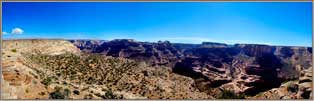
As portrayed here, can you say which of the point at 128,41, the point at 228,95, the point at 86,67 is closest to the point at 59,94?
the point at 86,67

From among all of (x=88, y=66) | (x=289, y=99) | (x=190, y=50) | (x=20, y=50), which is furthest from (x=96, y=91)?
(x=289, y=99)

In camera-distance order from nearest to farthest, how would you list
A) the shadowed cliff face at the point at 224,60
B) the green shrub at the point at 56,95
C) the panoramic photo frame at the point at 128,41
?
the green shrub at the point at 56,95, the panoramic photo frame at the point at 128,41, the shadowed cliff face at the point at 224,60

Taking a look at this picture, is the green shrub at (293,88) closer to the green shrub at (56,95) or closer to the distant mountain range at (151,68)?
the distant mountain range at (151,68)

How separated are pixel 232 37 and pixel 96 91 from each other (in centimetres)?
355

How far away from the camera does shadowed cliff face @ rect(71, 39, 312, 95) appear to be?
14.0 metres

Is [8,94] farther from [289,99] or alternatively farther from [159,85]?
[289,99]

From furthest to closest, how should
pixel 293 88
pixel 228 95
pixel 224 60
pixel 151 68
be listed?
pixel 224 60 → pixel 151 68 → pixel 228 95 → pixel 293 88

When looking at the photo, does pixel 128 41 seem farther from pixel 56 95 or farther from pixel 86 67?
pixel 56 95

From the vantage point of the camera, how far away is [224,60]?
16781mm

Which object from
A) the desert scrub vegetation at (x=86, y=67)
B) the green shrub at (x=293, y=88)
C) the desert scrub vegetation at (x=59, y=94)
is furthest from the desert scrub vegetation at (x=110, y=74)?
the green shrub at (x=293, y=88)

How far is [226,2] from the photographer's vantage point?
11773mm

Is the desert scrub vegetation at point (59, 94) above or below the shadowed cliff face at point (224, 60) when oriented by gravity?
below

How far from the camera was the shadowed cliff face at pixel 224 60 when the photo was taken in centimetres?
1404

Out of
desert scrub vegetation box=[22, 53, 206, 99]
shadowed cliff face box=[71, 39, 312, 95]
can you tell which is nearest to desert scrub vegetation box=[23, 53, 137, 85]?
desert scrub vegetation box=[22, 53, 206, 99]
